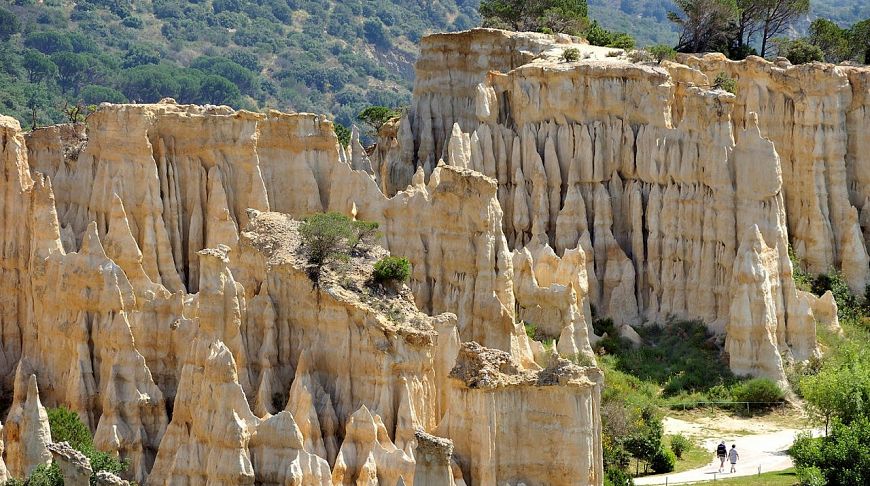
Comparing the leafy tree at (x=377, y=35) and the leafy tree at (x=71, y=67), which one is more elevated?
the leafy tree at (x=377, y=35)

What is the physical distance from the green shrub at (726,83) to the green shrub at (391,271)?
2245cm

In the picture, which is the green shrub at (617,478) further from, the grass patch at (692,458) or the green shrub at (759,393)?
the green shrub at (759,393)

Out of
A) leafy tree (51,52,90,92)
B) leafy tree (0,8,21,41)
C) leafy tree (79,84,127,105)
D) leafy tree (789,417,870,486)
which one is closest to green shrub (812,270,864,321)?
leafy tree (789,417,870,486)

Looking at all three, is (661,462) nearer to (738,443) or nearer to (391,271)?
(738,443)

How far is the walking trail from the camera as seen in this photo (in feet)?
165

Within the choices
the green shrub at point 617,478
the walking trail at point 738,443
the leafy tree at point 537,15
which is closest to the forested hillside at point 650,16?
the leafy tree at point 537,15

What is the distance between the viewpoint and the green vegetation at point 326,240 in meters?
46.2

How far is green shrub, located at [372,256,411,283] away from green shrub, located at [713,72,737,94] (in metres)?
22.5

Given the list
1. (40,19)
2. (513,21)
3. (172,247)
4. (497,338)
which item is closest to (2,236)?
(172,247)

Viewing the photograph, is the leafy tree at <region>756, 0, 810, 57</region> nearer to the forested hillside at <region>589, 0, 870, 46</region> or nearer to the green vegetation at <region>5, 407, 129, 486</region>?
the green vegetation at <region>5, 407, 129, 486</region>

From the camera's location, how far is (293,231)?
158 feet

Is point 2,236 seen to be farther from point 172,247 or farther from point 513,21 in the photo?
point 513,21

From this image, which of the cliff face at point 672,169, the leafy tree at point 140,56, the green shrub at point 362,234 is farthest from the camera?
the leafy tree at point 140,56

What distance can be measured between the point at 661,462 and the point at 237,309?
12.2 metres
